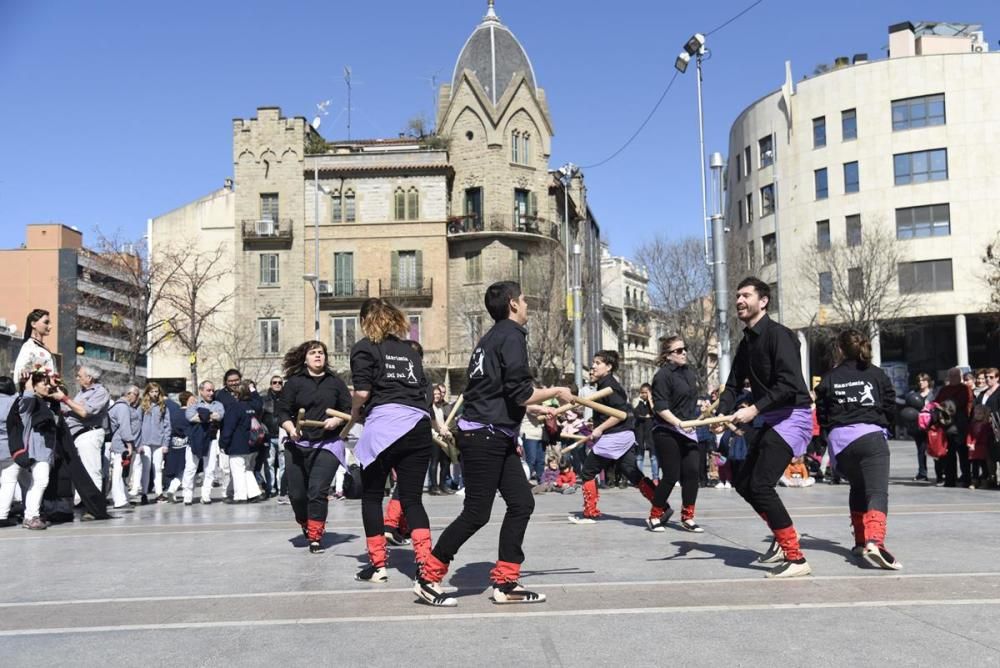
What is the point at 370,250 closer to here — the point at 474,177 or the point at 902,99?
the point at 474,177

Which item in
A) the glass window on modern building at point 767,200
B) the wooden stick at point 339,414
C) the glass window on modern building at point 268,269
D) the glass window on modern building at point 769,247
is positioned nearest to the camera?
the wooden stick at point 339,414

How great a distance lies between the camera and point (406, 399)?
727 cm

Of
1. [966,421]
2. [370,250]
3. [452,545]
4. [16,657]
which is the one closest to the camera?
[16,657]

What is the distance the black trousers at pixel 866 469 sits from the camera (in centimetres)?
803

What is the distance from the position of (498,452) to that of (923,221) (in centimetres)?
4986

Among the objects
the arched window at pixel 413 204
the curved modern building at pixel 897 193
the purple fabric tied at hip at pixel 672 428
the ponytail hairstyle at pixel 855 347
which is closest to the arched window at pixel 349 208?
the arched window at pixel 413 204

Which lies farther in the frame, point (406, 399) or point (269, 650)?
point (406, 399)

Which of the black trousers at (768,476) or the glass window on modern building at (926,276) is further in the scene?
the glass window on modern building at (926,276)

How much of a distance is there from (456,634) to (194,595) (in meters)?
2.39

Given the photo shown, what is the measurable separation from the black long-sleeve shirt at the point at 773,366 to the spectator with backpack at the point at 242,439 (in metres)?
9.61

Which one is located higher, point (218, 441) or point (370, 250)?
point (370, 250)

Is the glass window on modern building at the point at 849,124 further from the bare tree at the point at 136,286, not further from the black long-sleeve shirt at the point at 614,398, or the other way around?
the black long-sleeve shirt at the point at 614,398

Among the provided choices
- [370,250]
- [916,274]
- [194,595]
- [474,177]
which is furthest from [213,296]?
[194,595]

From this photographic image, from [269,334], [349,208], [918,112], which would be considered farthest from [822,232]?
[269,334]
